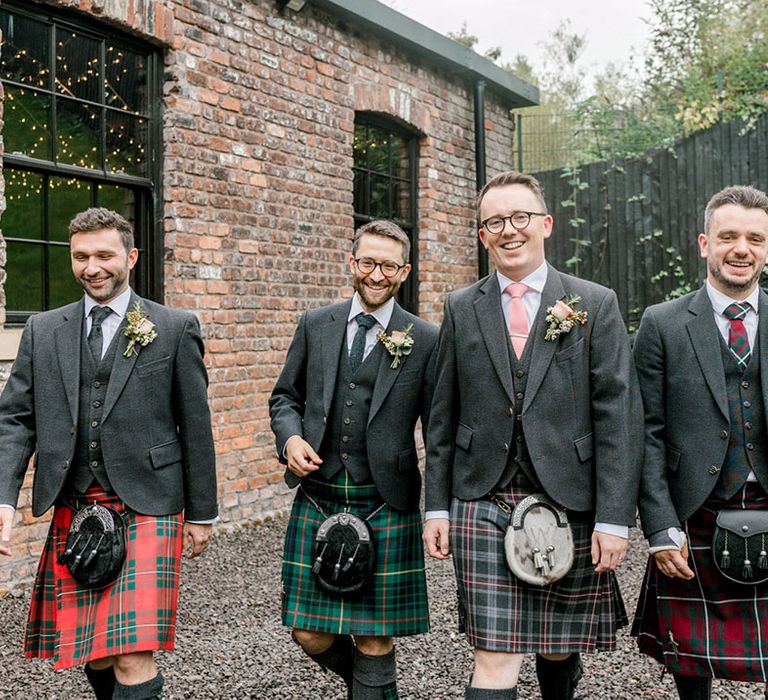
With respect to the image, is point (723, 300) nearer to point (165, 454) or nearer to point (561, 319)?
point (561, 319)

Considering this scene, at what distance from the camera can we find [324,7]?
7496 mm

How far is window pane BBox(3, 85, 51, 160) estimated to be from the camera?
5.37 metres

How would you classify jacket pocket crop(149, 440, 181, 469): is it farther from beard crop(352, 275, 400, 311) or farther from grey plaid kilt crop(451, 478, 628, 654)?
grey plaid kilt crop(451, 478, 628, 654)

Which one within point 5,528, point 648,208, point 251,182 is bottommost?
point 5,528

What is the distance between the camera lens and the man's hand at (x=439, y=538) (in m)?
3.13

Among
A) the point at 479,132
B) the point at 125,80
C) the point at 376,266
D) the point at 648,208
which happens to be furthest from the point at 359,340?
the point at 648,208

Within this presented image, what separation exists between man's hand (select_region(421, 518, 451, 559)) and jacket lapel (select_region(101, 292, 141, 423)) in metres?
1.20

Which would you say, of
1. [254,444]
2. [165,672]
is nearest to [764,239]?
[165,672]

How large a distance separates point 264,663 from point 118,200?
3.34m

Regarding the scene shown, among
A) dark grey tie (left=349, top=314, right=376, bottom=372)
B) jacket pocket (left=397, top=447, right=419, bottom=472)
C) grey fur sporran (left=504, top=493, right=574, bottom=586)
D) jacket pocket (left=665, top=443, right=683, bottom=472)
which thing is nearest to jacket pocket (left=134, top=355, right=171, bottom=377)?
dark grey tie (left=349, top=314, right=376, bottom=372)

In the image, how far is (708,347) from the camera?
305cm

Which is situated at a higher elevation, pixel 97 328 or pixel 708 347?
pixel 97 328

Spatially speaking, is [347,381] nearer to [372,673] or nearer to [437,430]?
[437,430]

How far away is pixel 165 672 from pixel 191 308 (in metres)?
2.85
